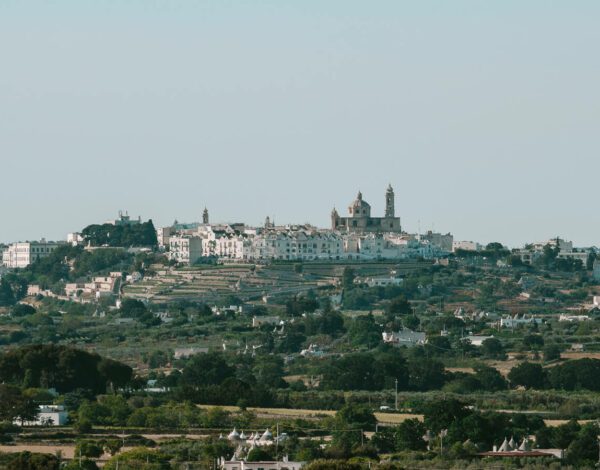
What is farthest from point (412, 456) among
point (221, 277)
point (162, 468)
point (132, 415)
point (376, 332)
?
point (221, 277)

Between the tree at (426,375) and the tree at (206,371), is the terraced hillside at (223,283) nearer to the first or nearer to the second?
the tree at (206,371)

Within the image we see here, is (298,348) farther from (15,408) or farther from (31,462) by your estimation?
(31,462)

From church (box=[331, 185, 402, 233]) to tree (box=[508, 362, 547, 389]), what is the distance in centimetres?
6476

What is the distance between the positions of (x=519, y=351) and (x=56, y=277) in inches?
2111

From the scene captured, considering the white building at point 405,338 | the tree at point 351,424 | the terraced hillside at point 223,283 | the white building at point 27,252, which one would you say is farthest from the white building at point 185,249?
the tree at point 351,424

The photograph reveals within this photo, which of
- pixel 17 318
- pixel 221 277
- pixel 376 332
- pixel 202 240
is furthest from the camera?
pixel 202 240

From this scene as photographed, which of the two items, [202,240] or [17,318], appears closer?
[17,318]

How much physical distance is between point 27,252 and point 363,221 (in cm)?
2407

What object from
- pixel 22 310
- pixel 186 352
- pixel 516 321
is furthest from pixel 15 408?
pixel 22 310

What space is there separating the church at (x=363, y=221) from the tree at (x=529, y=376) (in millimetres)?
64757

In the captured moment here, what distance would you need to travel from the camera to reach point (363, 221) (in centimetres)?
15650

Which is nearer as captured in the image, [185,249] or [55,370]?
[55,370]

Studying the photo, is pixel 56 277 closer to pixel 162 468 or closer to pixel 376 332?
pixel 376 332

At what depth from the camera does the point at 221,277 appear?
13950cm
